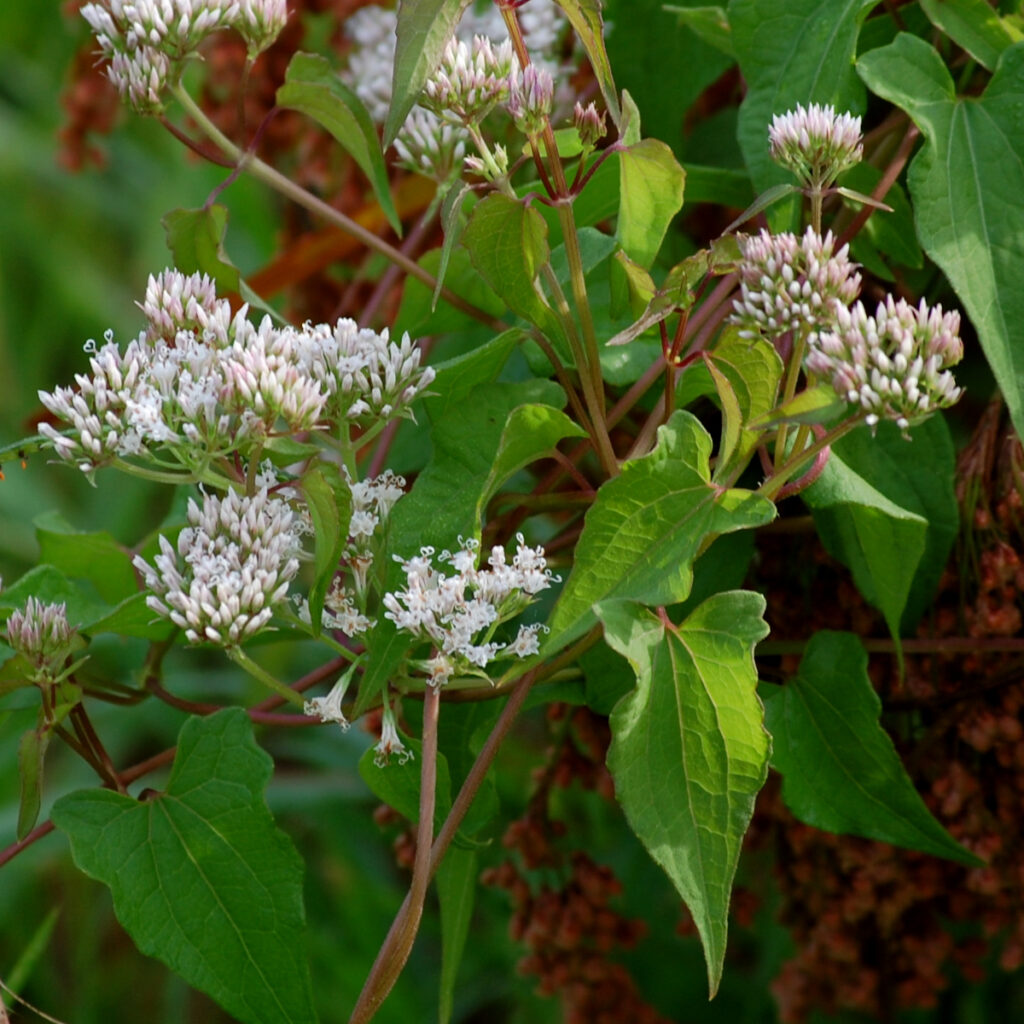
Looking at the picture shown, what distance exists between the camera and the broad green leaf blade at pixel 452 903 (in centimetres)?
→ 66

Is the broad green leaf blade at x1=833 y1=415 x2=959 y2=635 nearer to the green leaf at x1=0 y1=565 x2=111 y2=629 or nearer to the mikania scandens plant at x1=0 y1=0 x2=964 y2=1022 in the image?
the mikania scandens plant at x1=0 y1=0 x2=964 y2=1022

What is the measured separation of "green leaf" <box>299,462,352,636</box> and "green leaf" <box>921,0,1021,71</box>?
0.37 meters

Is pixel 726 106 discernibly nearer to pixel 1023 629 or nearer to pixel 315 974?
pixel 1023 629

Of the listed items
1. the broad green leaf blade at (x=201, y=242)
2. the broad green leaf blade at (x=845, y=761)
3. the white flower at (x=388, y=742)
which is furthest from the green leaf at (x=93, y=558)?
the broad green leaf blade at (x=845, y=761)

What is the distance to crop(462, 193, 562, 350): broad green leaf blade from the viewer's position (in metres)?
0.52

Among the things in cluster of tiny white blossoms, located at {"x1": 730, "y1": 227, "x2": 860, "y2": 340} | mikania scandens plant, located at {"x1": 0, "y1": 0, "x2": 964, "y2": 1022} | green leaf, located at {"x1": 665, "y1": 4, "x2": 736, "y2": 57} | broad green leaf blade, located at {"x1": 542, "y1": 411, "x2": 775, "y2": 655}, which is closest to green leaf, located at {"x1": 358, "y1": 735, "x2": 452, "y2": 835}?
mikania scandens plant, located at {"x1": 0, "y1": 0, "x2": 964, "y2": 1022}

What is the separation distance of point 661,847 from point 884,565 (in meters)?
0.19

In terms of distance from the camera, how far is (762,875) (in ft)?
3.64

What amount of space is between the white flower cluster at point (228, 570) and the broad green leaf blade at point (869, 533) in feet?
0.71

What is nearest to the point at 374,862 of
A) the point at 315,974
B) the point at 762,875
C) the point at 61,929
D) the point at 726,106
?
the point at 315,974

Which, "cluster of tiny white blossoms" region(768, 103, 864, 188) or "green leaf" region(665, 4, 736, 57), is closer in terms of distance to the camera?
"cluster of tiny white blossoms" region(768, 103, 864, 188)

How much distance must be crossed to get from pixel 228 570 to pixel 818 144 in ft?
0.93

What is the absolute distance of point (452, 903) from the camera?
669 millimetres

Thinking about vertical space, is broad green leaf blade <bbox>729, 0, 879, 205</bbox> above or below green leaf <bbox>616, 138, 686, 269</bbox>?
above
